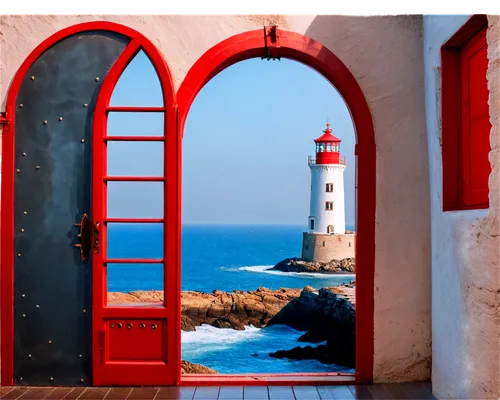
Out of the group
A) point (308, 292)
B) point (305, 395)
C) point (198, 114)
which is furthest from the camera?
point (198, 114)

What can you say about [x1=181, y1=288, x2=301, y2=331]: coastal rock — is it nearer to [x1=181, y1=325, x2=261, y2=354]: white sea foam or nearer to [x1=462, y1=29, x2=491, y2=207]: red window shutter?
[x1=181, y1=325, x2=261, y2=354]: white sea foam

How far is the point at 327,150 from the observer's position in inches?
1720

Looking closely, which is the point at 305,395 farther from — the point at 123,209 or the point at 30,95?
the point at 30,95

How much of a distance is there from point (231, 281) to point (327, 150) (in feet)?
70.2

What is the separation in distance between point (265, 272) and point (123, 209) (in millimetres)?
60500

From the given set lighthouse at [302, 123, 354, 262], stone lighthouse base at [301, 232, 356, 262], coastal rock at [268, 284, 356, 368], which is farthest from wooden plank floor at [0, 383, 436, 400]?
stone lighthouse base at [301, 232, 356, 262]

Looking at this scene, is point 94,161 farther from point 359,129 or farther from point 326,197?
point 326,197

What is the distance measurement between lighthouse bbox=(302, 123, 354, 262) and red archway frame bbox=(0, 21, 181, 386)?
37.3 metres

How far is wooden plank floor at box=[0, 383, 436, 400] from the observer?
4.23 metres

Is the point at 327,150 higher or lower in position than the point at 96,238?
higher

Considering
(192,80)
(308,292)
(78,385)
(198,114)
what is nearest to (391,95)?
(192,80)

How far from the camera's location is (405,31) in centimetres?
468

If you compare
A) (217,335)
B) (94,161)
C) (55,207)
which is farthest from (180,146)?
(217,335)

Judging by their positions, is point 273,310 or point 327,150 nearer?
point 273,310
